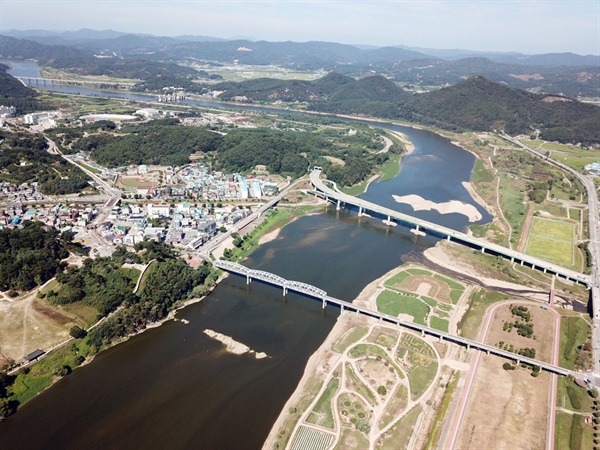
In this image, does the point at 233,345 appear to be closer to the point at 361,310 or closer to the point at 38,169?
the point at 361,310

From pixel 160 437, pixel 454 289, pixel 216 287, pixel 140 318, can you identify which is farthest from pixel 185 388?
pixel 454 289

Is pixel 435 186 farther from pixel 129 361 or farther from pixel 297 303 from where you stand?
pixel 129 361

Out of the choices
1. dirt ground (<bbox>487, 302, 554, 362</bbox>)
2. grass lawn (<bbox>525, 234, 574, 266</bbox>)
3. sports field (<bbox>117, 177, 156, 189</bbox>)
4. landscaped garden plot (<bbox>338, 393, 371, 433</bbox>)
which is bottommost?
landscaped garden plot (<bbox>338, 393, 371, 433</bbox>)

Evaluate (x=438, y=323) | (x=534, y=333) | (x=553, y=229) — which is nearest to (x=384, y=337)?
(x=438, y=323)

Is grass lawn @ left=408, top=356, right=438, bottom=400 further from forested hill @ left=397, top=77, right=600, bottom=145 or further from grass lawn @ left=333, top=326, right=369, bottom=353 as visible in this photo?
forested hill @ left=397, top=77, right=600, bottom=145

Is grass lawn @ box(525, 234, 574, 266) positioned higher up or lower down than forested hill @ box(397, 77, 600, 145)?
lower down

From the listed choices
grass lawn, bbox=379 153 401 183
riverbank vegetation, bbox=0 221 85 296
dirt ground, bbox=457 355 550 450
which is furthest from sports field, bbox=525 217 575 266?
riverbank vegetation, bbox=0 221 85 296
